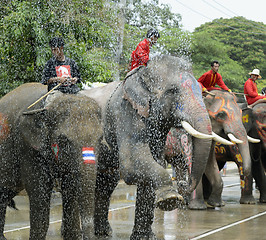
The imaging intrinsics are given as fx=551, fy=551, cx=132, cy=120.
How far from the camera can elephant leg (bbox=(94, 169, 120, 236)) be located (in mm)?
8180

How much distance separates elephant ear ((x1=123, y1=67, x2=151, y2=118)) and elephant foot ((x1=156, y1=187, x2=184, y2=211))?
1.15m

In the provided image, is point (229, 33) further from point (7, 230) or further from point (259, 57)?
point (7, 230)

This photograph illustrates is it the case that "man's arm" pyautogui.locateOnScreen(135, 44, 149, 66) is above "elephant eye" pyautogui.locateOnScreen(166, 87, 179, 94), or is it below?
above

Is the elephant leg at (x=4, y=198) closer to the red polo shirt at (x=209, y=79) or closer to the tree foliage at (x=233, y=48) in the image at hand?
the red polo shirt at (x=209, y=79)

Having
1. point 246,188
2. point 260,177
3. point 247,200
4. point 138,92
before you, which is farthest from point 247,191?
point 138,92

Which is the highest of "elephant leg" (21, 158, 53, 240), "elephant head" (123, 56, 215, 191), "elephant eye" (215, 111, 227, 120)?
"elephant head" (123, 56, 215, 191)

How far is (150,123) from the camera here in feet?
22.7

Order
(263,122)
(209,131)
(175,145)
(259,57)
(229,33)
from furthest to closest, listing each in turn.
→ (229,33)
(259,57)
(263,122)
(175,145)
(209,131)

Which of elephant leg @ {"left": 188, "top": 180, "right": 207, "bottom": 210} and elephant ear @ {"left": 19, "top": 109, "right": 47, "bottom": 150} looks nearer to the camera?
elephant ear @ {"left": 19, "top": 109, "right": 47, "bottom": 150}

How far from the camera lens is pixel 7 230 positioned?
8.71m

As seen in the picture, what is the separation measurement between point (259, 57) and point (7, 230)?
1193 inches

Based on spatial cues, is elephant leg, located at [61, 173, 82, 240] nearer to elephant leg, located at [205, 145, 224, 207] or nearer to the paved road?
the paved road

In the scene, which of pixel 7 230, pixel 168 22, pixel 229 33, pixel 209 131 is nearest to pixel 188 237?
pixel 209 131

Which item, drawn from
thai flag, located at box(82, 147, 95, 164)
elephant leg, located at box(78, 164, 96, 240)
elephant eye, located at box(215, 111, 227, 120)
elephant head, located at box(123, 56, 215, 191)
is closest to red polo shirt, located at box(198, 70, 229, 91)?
elephant eye, located at box(215, 111, 227, 120)
